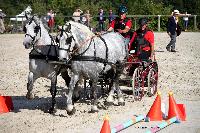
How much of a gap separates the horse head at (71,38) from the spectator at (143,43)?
2.42 meters

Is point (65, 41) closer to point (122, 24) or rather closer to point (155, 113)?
point (155, 113)

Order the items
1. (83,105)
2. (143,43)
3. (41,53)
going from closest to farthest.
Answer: (41,53)
(83,105)
(143,43)

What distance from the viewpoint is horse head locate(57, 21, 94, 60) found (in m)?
10.8

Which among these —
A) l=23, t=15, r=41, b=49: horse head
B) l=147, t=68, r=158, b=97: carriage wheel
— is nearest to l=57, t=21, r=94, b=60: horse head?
l=23, t=15, r=41, b=49: horse head

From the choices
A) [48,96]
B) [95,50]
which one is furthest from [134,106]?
[48,96]

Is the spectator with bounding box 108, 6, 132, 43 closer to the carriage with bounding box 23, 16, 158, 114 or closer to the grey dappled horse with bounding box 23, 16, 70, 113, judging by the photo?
the carriage with bounding box 23, 16, 158, 114

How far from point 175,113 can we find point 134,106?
1965 millimetres

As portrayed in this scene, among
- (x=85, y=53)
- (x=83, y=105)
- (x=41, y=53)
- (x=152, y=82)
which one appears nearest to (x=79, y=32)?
(x=85, y=53)

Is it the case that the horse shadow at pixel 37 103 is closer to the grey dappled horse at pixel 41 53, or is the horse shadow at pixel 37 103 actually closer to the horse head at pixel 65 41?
the grey dappled horse at pixel 41 53

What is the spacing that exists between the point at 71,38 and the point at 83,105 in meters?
2.38

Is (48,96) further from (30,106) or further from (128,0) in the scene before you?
(128,0)

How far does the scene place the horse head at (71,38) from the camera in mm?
10844

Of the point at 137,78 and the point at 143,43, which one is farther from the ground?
the point at 143,43

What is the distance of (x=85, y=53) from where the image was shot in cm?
1140
